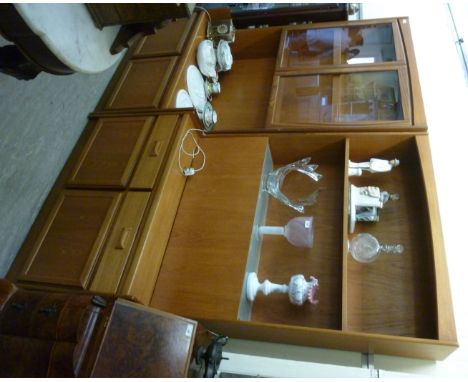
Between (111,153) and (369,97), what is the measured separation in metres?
1.19

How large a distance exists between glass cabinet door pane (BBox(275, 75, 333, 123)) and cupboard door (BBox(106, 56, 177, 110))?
57 cm

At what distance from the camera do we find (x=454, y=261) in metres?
1.17

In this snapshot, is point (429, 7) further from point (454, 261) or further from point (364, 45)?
point (454, 261)

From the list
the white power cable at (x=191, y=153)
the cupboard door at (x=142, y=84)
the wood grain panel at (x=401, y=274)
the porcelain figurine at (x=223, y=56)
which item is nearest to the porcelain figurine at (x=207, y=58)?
the porcelain figurine at (x=223, y=56)

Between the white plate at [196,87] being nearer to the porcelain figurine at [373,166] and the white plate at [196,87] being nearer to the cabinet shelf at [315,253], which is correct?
the cabinet shelf at [315,253]

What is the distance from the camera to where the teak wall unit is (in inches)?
40.2

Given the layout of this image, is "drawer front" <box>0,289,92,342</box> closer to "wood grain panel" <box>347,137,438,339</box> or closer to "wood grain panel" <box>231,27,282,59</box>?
"wood grain panel" <box>347,137,438,339</box>

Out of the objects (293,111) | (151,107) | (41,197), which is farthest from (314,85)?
(41,197)

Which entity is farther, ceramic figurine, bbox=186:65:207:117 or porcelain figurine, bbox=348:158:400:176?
ceramic figurine, bbox=186:65:207:117

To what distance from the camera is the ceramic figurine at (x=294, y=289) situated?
1.07 metres

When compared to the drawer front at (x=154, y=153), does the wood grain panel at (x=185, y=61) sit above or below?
above

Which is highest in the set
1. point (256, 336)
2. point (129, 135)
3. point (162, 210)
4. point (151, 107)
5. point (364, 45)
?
point (364, 45)

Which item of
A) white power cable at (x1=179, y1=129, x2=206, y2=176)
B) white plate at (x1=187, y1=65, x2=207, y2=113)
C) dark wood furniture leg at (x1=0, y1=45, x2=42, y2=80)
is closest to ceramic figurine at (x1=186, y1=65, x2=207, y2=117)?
white plate at (x1=187, y1=65, x2=207, y2=113)

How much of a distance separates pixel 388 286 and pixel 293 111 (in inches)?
33.9
